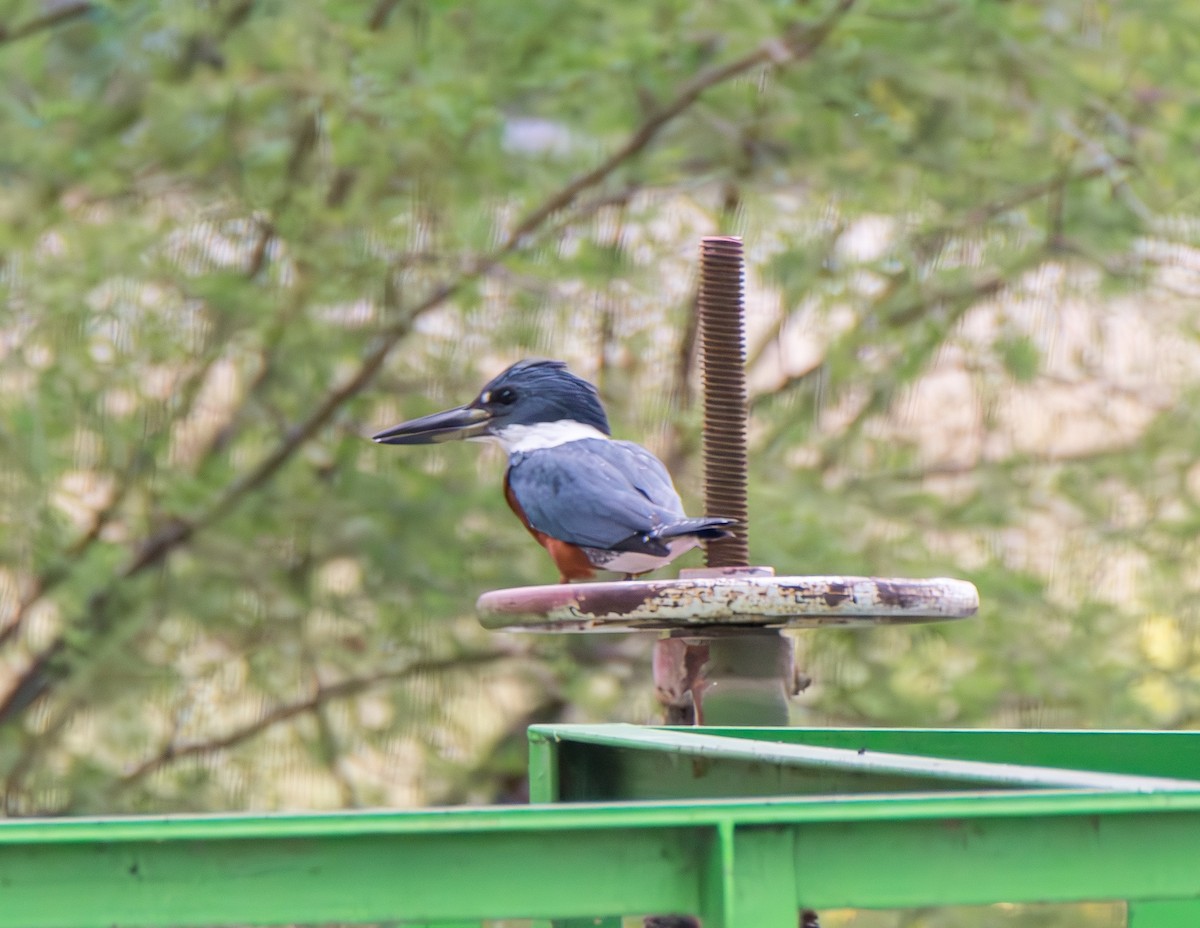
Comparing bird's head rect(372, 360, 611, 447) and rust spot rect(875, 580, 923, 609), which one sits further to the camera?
bird's head rect(372, 360, 611, 447)

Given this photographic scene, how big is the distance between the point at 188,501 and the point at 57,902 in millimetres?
2766

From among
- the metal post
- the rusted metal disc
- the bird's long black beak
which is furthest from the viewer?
the bird's long black beak

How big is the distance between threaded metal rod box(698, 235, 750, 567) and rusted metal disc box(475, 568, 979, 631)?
0.79ft

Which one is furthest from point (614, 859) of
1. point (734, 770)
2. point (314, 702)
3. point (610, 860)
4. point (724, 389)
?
point (314, 702)

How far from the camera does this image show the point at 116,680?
3826 millimetres

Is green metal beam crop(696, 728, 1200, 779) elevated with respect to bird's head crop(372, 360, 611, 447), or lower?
lower

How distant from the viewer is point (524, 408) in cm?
254

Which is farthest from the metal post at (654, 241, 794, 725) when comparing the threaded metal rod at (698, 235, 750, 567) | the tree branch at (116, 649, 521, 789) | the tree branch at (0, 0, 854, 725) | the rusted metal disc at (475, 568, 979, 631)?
the tree branch at (116, 649, 521, 789)

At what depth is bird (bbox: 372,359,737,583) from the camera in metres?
2.12

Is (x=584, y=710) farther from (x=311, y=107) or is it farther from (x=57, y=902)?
(x=57, y=902)

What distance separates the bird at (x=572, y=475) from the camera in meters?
2.12

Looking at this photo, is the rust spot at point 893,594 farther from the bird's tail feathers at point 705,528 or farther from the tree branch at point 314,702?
the tree branch at point 314,702

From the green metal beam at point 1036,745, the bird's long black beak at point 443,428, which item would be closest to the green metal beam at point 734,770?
the green metal beam at point 1036,745

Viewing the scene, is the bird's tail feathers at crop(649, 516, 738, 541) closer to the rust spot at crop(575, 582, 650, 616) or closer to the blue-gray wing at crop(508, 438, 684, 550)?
the blue-gray wing at crop(508, 438, 684, 550)
